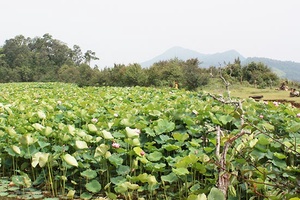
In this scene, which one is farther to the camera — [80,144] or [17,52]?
[17,52]

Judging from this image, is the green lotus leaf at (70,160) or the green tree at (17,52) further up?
the green tree at (17,52)

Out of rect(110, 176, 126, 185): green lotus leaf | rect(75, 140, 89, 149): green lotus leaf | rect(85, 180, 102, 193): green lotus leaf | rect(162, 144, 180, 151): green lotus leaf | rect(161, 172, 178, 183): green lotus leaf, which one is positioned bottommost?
rect(85, 180, 102, 193): green lotus leaf

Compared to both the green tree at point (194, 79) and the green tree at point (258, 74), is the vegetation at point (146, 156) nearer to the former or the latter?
the green tree at point (194, 79)

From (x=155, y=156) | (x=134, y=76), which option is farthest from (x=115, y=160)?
(x=134, y=76)

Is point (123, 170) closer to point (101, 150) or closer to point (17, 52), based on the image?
point (101, 150)

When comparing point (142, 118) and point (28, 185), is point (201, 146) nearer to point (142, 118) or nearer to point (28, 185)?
point (142, 118)

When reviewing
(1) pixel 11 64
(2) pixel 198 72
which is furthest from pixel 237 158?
(1) pixel 11 64

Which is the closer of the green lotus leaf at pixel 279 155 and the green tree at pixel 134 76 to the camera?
the green lotus leaf at pixel 279 155

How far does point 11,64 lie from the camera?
130ft

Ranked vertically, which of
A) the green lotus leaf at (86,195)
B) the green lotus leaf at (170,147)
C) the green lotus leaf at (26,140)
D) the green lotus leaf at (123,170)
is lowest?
the green lotus leaf at (86,195)

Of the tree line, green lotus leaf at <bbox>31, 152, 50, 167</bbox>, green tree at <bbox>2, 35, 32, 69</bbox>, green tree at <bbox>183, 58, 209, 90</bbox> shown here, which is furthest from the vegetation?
green tree at <bbox>2, 35, 32, 69</bbox>

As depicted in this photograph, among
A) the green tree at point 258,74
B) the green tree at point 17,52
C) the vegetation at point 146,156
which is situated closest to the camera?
the vegetation at point 146,156

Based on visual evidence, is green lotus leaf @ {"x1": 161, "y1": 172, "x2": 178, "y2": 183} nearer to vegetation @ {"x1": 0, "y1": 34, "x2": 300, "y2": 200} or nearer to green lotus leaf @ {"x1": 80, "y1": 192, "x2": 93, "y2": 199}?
vegetation @ {"x1": 0, "y1": 34, "x2": 300, "y2": 200}

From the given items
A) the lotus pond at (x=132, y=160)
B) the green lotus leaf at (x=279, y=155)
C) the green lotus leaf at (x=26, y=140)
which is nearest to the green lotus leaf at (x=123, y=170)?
the lotus pond at (x=132, y=160)
